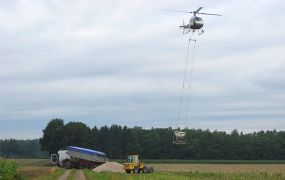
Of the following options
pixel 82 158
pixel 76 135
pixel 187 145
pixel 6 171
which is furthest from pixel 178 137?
pixel 187 145

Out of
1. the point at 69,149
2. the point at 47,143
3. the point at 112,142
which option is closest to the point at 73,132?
the point at 47,143

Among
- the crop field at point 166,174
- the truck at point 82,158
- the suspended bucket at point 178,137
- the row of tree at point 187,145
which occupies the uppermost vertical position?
the row of tree at point 187,145

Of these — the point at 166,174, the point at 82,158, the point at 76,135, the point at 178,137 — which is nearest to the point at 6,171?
the point at 178,137

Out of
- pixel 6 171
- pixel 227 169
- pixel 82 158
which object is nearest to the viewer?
pixel 6 171

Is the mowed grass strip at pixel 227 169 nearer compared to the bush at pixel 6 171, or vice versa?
the bush at pixel 6 171

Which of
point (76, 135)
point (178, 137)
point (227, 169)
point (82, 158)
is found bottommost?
point (227, 169)

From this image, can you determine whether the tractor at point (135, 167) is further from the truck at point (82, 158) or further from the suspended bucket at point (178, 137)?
the truck at point (82, 158)

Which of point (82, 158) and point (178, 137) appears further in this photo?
point (82, 158)

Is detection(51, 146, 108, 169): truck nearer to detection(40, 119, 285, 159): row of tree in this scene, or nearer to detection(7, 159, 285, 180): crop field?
detection(7, 159, 285, 180): crop field

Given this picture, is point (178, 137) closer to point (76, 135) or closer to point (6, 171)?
point (6, 171)

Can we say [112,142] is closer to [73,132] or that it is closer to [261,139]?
[73,132]

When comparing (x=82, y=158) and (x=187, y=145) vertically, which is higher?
(x=187, y=145)

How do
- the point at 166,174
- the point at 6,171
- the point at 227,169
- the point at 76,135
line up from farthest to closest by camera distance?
the point at 76,135
the point at 227,169
the point at 166,174
the point at 6,171

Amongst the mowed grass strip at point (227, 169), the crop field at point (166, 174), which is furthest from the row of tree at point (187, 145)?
the crop field at point (166, 174)
